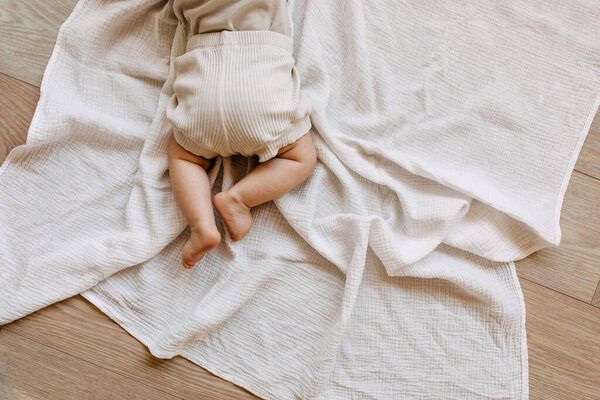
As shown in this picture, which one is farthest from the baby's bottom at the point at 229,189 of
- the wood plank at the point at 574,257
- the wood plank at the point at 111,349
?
the wood plank at the point at 574,257

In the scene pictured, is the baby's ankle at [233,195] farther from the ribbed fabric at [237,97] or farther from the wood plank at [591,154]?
the wood plank at [591,154]

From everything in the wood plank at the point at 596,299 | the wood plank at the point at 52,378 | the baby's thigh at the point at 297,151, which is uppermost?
the baby's thigh at the point at 297,151

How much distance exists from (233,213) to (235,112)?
6.8 inches

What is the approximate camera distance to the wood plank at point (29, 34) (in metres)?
1.02

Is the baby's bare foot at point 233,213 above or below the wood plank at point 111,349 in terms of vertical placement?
above

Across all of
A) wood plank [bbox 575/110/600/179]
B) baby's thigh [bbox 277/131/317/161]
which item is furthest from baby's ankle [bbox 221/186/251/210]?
wood plank [bbox 575/110/600/179]

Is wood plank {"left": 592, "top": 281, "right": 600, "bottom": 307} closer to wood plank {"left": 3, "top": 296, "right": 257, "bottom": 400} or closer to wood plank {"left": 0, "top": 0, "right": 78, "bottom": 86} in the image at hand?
wood plank {"left": 3, "top": 296, "right": 257, "bottom": 400}

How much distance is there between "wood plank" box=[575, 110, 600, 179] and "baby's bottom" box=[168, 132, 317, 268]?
0.52 meters

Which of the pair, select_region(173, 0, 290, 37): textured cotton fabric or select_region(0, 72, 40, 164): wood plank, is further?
select_region(0, 72, 40, 164): wood plank

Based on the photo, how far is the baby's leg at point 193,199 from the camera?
33.6 inches

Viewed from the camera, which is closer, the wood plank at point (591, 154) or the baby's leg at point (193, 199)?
the baby's leg at point (193, 199)

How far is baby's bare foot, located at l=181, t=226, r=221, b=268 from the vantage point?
0.85 metres

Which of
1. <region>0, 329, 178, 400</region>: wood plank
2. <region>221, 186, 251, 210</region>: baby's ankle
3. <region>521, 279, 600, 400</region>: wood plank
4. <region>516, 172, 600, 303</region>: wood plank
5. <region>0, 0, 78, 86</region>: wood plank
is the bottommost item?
<region>0, 329, 178, 400</region>: wood plank

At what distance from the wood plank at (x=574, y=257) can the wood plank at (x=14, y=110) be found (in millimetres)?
979
